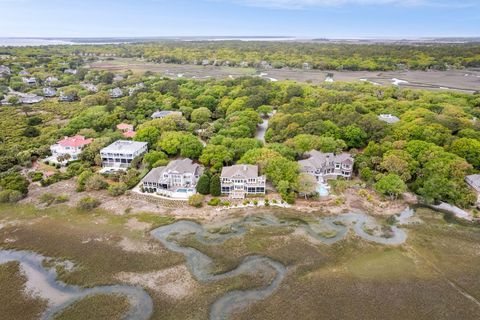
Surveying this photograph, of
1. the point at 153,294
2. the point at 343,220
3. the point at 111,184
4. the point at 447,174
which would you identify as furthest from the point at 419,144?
the point at 111,184

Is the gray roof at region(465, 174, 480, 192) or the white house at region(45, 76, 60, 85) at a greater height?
the white house at region(45, 76, 60, 85)

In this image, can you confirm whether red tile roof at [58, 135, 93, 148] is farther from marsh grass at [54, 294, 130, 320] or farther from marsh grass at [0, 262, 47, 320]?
marsh grass at [54, 294, 130, 320]

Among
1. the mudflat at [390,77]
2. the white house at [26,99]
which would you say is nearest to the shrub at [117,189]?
the white house at [26,99]

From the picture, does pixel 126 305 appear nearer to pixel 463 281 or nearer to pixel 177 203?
pixel 177 203

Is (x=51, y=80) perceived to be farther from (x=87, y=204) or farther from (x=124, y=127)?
(x=87, y=204)

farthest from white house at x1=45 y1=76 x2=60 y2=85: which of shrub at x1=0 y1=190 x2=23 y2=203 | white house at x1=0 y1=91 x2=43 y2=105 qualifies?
shrub at x1=0 y1=190 x2=23 y2=203

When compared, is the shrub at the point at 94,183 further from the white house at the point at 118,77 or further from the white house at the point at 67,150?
the white house at the point at 118,77
